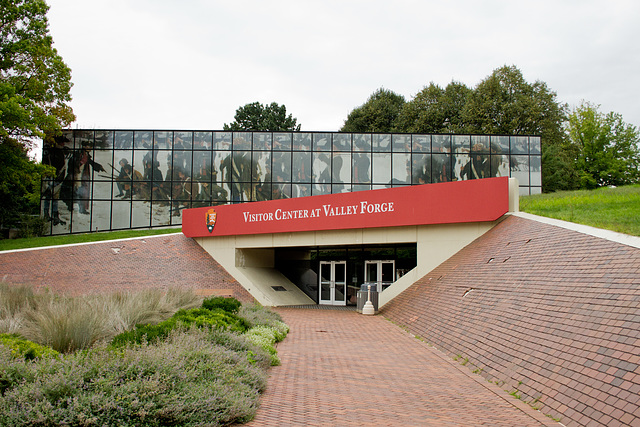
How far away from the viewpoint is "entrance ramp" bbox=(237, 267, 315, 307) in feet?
80.0

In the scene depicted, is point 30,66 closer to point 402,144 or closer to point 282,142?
point 282,142

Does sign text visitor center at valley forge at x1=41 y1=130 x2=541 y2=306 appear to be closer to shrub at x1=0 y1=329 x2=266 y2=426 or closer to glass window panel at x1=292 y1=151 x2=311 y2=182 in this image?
glass window panel at x1=292 y1=151 x2=311 y2=182

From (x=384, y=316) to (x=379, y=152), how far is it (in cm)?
2025

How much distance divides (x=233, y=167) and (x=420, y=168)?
1373cm

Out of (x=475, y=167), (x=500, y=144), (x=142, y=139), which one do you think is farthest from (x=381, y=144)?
(x=142, y=139)

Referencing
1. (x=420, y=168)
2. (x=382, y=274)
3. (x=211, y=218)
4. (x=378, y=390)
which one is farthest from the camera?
(x=420, y=168)

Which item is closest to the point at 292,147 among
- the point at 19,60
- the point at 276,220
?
the point at 276,220

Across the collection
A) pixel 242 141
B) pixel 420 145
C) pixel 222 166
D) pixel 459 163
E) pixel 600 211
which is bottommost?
pixel 600 211

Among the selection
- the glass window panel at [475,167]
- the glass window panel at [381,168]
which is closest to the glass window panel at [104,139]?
the glass window panel at [381,168]

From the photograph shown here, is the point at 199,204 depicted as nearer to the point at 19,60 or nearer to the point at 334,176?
the point at 334,176

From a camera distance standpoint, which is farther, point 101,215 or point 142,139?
point 142,139

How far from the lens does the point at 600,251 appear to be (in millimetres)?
9836

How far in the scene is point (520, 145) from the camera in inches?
1432

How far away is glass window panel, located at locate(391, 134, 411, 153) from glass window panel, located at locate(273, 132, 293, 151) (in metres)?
7.67
